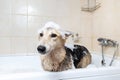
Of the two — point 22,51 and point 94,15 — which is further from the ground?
point 94,15

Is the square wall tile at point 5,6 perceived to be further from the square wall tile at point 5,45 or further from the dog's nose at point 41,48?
the dog's nose at point 41,48

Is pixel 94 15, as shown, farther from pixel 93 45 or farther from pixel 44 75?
pixel 44 75

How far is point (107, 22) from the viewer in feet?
5.29

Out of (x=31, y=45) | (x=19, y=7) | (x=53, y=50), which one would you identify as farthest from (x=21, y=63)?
(x=53, y=50)

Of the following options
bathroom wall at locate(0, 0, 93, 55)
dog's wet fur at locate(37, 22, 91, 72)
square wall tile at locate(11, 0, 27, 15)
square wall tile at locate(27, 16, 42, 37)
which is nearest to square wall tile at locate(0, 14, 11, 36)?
bathroom wall at locate(0, 0, 93, 55)

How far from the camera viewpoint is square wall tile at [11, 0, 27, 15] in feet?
5.64

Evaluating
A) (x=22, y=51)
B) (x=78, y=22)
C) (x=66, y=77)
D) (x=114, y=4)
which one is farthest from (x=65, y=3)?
(x=66, y=77)

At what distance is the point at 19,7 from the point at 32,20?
0.21 m

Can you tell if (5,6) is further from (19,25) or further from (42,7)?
(42,7)

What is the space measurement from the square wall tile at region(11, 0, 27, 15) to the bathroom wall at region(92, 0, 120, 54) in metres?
0.88

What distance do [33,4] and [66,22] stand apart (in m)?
0.47

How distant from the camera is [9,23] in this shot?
67.0 inches

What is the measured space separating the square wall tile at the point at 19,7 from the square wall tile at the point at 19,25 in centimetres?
6

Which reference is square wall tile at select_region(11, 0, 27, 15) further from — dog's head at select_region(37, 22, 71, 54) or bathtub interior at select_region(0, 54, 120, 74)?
dog's head at select_region(37, 22, 71, 54)
